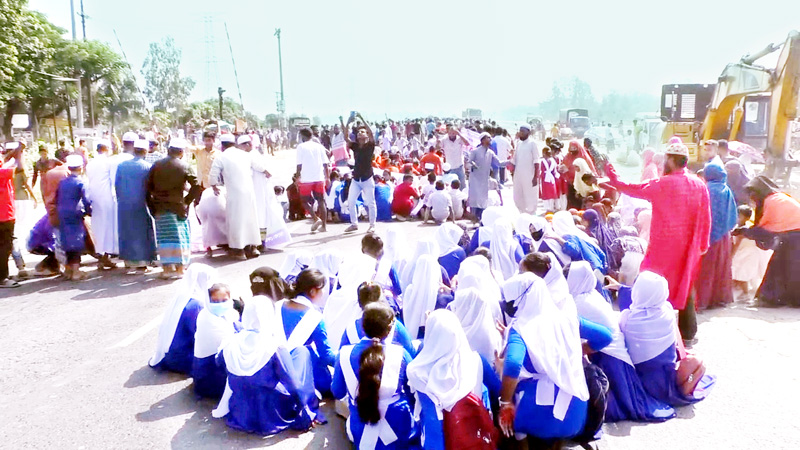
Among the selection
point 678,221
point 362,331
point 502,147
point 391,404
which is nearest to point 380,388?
point 391,404

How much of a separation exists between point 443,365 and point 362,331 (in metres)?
0.86

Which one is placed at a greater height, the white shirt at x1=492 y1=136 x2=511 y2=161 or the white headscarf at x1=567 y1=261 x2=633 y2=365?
the white shirt at x1=492 y1=136 x2=511 y2=161

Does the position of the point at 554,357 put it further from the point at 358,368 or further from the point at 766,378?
the point at 766,378

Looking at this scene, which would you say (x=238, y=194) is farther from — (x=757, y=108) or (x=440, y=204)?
(x=757, y=108)

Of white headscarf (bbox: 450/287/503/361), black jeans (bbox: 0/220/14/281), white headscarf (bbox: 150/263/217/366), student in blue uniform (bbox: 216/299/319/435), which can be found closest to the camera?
white headscarf (bbox: 450/287/503/361)

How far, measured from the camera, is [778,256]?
284 inches

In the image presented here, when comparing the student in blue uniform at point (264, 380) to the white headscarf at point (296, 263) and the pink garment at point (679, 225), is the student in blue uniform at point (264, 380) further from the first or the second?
the pink garment at point (679, 225)

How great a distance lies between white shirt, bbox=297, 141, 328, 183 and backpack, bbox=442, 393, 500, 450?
8.56 meters

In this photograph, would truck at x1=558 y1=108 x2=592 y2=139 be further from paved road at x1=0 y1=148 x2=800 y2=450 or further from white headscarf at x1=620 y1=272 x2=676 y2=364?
white headscarf at x1=620 y1=272 x2=676 y2=364

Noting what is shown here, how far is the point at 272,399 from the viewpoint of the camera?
4605mm

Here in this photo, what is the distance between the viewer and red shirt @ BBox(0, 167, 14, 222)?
857 cm

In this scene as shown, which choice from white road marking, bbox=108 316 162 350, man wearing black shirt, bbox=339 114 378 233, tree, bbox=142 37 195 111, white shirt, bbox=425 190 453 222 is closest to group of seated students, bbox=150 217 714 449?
white road marking, bbox=108 316 162 350

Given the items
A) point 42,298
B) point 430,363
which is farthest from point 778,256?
point 42,298

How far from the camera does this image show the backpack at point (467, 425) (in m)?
3.85
